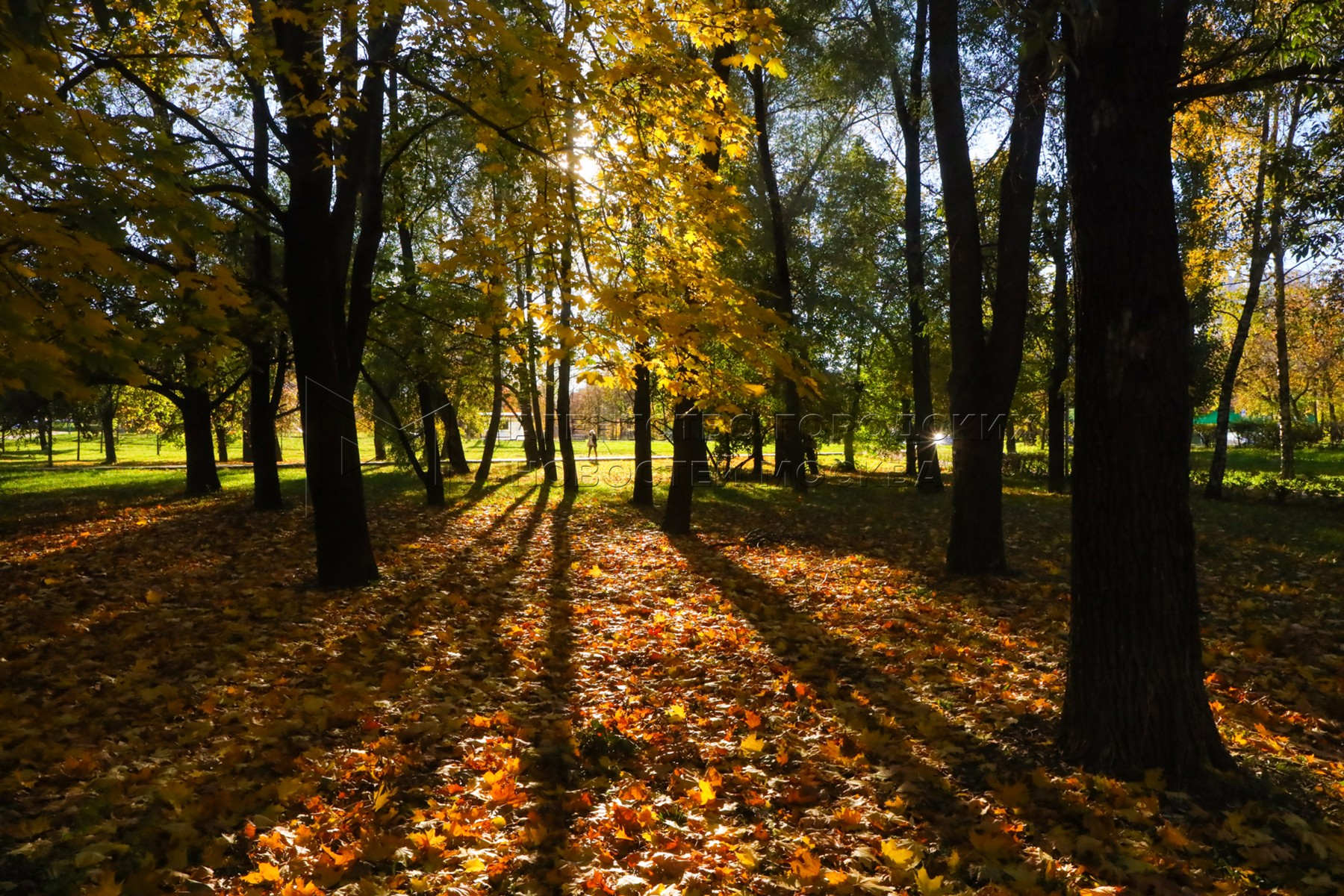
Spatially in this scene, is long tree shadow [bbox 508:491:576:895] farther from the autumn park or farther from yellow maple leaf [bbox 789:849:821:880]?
yellow maple leaf [bbox 789:849:821:880]

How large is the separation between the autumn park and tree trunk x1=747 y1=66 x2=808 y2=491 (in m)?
3.95

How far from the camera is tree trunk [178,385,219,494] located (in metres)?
16.6

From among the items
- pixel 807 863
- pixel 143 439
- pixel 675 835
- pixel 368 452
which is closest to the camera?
pixel 807 863

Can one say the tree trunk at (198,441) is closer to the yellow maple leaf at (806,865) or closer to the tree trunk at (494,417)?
the tree trunk at (494,417)

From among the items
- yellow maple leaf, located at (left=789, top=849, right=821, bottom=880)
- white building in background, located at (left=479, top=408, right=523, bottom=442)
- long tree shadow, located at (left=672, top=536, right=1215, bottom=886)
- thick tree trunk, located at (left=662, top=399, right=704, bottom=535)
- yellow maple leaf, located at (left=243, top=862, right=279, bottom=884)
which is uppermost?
white building in background, located at (left=479, top=408, right=523, bottom=442)

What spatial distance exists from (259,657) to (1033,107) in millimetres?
8921

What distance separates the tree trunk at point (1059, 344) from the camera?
17.2 metres

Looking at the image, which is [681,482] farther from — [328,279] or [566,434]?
[566,434]

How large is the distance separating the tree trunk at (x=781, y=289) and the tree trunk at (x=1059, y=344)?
5.58 m

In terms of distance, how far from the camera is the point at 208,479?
17.8m

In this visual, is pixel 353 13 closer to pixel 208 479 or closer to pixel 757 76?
pixel 757 76

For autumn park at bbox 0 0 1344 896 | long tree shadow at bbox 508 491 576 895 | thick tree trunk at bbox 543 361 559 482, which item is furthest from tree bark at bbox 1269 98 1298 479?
thick tree trunk at bbox 543 361 559 482

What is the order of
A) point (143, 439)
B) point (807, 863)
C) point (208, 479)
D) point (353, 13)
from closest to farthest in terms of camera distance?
1. point (807, 863)
2. point (353, 13)
3. point (208, 479)
4. point (143, 439)


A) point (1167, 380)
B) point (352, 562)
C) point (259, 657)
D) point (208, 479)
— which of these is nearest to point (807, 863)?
point (1167, 380)
